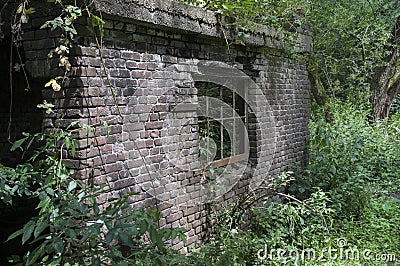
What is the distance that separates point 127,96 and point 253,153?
2780 millimetres

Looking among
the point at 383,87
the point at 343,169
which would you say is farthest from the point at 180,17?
the point at 383,87

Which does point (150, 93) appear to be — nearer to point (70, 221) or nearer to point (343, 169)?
point (70, 221)

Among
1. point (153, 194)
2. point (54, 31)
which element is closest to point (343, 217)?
point (153, 194)

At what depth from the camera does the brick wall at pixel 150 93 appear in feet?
11.2

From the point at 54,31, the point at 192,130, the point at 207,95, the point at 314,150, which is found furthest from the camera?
the point at 314,150

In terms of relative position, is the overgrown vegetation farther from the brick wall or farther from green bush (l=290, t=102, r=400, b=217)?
the brick wall

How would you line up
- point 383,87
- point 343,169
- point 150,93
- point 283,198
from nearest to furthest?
point 150,93
point 283,198
point 343,169
point 383,87

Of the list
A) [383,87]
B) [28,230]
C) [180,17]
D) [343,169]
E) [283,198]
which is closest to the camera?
[28,230]

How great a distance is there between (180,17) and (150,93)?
866 mm

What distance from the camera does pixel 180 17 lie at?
4.27 metres

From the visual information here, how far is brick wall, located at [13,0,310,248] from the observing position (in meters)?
3.41

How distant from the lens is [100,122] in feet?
11.5

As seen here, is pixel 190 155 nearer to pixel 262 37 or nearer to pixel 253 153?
pixel 253 153

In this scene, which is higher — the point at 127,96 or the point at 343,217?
the point at 127,96
